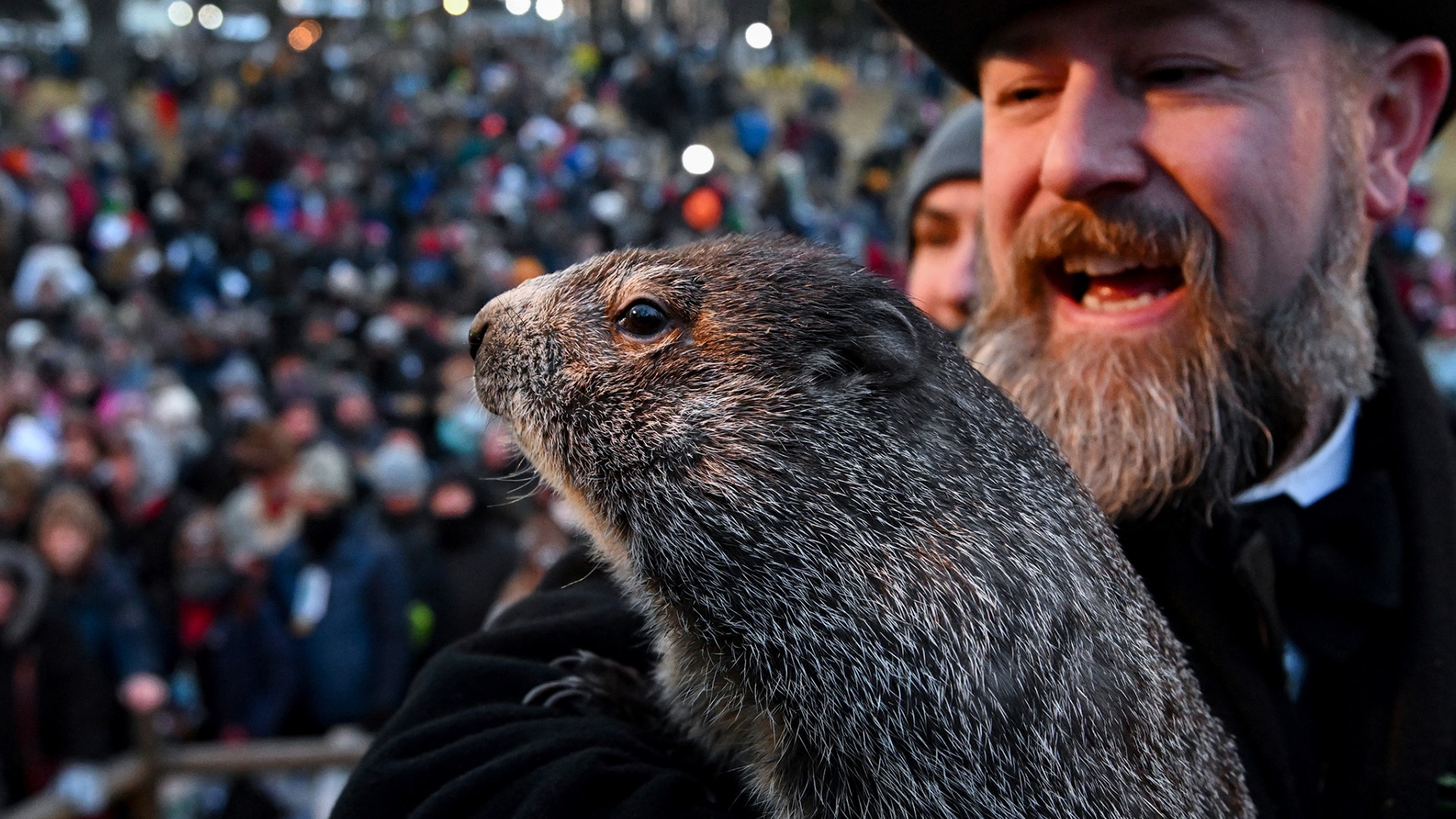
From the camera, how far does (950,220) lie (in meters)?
4.64

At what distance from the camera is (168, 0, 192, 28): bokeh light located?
113ft

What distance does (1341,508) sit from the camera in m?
2.40

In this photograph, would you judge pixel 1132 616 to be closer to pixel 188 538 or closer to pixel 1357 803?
pixel 1357 803

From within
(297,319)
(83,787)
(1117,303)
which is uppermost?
→ (1117,303)

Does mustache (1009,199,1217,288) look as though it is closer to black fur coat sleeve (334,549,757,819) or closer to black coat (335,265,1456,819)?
black coat (335,265,1456,819)

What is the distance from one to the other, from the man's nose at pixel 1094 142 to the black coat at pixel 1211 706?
721 millimetres

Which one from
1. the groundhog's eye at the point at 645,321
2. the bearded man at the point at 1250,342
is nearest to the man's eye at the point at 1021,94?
the bearded man at the point at 1250,342

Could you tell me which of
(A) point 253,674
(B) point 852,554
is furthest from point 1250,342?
(A) point 253,674

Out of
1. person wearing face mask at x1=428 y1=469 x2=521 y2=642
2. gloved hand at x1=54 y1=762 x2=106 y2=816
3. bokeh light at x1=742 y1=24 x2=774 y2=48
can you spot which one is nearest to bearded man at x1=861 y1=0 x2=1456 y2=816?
gloved hand at x1=54 y1=762 x2=106 y2=816

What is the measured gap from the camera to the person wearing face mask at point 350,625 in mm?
6695

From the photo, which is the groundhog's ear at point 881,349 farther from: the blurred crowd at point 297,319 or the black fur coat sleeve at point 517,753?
the black fur coat sleeve at point 517,753

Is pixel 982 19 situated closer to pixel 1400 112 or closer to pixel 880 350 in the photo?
pixel 880 350

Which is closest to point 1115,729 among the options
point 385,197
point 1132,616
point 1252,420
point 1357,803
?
point 1132,616

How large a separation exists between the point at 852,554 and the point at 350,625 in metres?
5.37
